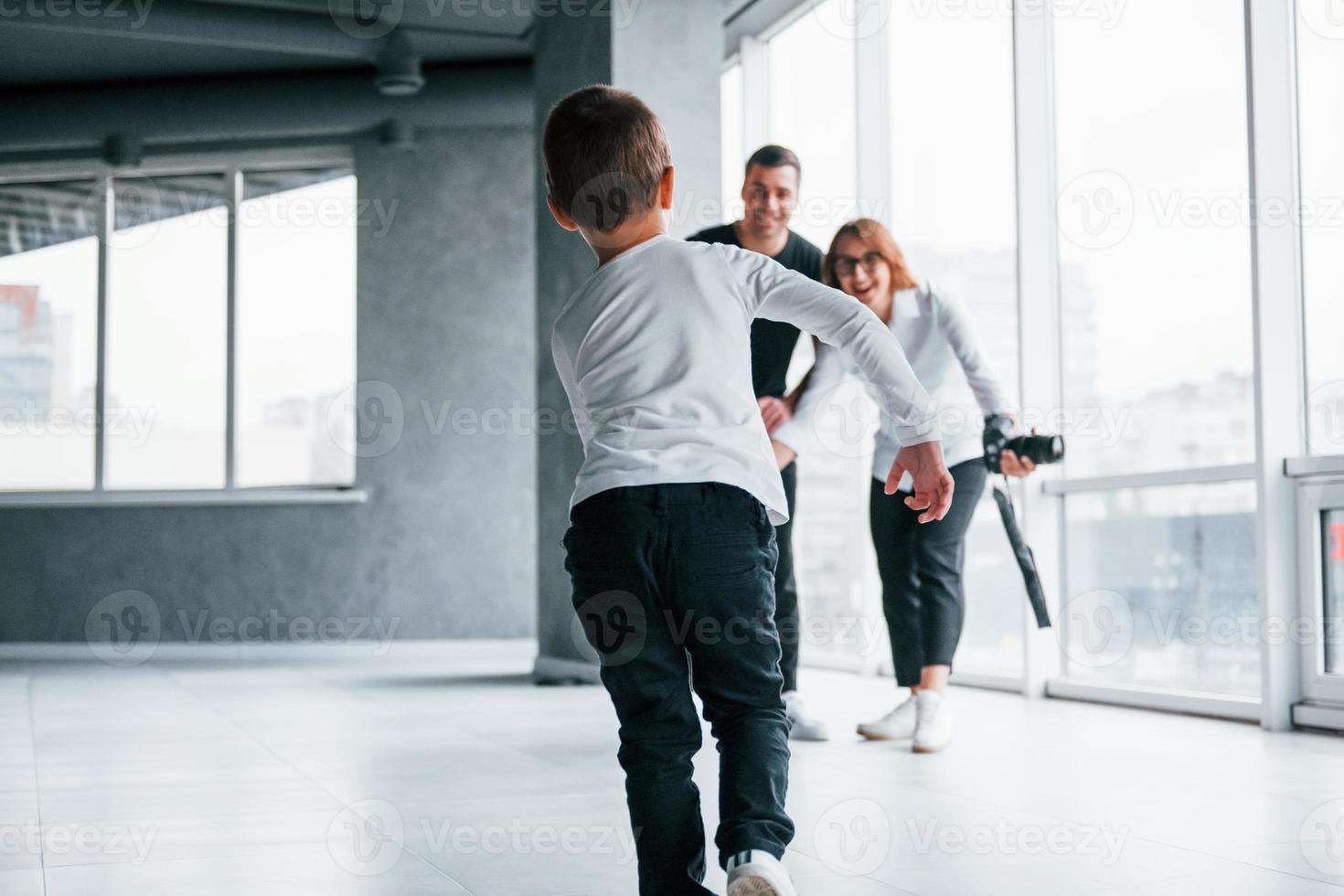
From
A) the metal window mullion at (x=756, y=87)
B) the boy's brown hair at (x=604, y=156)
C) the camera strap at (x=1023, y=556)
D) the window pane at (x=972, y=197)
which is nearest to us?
the boy's brown hair at (x=604, y=156)

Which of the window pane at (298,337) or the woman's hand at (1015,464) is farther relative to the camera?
the window pane at (298,337)

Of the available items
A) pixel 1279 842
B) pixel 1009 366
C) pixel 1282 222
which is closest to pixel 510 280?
pixel 1009 366

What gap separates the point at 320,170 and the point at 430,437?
1.73 metres

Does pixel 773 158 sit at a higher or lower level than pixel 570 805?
higher

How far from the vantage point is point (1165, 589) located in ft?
14.2

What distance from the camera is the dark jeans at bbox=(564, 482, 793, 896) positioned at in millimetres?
1528

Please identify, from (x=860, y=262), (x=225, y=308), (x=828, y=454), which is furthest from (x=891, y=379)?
(x=225, y=308)

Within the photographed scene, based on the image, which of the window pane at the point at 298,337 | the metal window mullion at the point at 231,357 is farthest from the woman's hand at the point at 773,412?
the metal window mullion at the point at 231,357

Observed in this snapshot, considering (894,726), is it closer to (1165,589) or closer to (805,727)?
(805,727)

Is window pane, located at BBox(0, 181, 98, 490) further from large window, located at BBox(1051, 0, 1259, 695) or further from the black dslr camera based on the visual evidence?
the black dslr camera

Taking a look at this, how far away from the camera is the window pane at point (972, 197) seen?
510cm

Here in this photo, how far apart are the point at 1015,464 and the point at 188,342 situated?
613 centimetres

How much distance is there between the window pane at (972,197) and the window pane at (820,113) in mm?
335

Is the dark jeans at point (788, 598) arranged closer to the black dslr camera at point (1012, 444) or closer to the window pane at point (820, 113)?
the black dslr camera at point (1012, 444)
